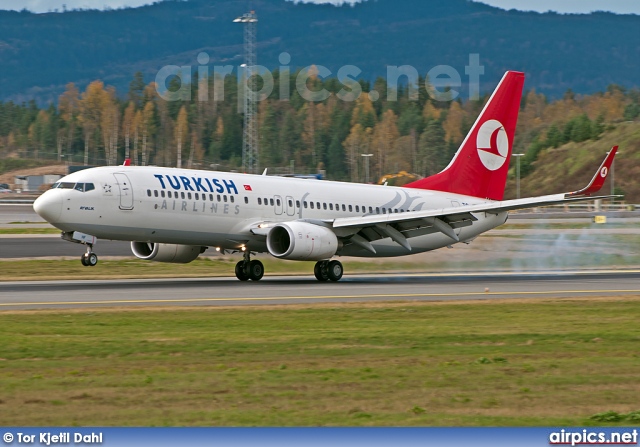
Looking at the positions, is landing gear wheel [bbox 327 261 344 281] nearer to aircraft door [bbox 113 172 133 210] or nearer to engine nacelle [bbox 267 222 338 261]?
engine nacelle [bbox 267 222 338 261]

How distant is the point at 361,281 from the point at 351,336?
699 inches

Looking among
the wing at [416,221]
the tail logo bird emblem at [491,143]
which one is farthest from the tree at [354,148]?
the wing at [416,221]

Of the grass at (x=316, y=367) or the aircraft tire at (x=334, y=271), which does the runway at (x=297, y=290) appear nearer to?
the aircraft tire at (x=334, y=271)

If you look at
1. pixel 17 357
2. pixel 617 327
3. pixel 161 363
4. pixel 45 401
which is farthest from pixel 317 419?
pixel 617 327

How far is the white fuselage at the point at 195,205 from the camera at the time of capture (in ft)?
112

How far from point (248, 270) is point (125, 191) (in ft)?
19.7

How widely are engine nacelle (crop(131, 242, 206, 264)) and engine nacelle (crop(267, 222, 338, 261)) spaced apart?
3246 mm

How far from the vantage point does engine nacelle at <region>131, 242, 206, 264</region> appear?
38.2 meters

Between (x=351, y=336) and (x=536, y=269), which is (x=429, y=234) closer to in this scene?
(x=536, y=269)

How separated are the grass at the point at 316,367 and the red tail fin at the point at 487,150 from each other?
18.0m

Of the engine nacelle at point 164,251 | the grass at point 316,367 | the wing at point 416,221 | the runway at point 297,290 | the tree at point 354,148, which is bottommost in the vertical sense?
the runway at point 297,290

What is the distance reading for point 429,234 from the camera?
41938 mm

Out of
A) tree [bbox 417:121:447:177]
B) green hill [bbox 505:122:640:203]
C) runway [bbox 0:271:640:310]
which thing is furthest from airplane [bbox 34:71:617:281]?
tree [bbox 417:121:447:177]

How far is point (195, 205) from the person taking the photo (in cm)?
3569
